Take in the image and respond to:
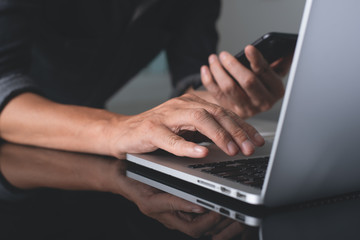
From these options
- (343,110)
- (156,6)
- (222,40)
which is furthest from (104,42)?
(222,40)

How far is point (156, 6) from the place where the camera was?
4.70 ft

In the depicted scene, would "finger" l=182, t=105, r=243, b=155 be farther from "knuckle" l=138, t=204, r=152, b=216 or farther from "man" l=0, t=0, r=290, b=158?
"knuckle" l=138, t=204, r=152, b=216

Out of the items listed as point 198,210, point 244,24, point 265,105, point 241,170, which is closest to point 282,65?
point 265,105

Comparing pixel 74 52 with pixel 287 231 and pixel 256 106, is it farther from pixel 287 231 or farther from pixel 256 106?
pixel 287 231

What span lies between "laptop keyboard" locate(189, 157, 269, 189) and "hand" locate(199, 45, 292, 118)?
39 centimetres

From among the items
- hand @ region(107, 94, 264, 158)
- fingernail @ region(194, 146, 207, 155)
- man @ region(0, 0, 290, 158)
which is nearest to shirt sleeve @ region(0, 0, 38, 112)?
man @ region(0, 0, 290, 158)

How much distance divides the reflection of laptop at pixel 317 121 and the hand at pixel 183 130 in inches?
3.4

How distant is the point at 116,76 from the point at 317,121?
1.36 meters

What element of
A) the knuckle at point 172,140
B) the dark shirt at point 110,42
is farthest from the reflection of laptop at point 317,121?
the dark shirt at point 110,42

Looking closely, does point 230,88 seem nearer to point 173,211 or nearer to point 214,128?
point 214,128

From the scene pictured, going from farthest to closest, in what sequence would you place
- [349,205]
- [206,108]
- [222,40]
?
[222,40] → [206,108] → [349,205]

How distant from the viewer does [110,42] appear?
146 cm

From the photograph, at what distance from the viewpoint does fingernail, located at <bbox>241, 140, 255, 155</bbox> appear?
499mm

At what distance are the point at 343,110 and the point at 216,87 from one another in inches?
26.0
